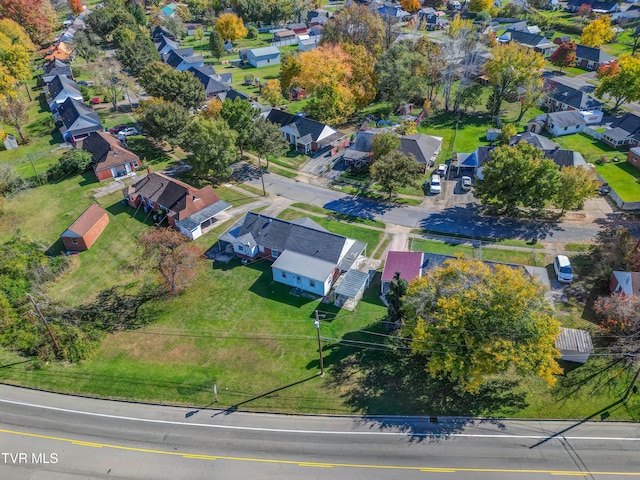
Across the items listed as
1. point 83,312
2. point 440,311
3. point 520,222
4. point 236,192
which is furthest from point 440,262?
point 83,312

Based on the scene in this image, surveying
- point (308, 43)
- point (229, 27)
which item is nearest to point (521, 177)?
point (308, 43)

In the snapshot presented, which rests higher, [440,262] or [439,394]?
[440,262]

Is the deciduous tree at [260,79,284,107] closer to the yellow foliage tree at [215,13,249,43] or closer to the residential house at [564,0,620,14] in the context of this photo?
the yellow foliage tree at [215,13,249,43]

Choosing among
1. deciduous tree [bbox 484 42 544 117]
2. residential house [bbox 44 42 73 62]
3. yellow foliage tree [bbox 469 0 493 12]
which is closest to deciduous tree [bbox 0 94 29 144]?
residential house [bbox 44 42 73 62]

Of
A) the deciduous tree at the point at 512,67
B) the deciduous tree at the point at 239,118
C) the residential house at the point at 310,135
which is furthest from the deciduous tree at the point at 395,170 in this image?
the deciduous tree at the point at 512,67

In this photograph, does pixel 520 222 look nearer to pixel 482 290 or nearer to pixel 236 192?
pixel 482 290

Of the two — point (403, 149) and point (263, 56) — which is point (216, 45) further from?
point (403, 149)
